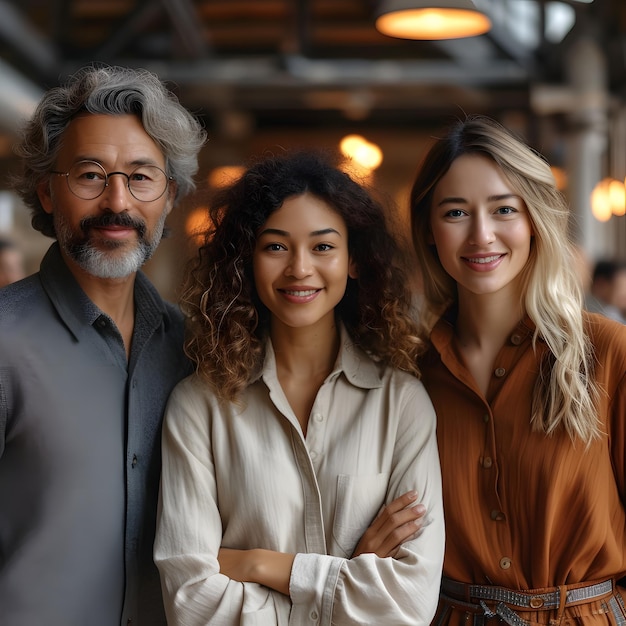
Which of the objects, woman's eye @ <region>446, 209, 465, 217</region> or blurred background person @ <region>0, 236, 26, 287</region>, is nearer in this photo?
woman's eye @ <region>446, 209, 465, 217</region>

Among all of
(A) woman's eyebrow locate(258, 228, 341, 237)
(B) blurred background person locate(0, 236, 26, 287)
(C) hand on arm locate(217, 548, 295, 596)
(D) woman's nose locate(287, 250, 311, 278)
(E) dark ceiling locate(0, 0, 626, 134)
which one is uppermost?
(E) dark ceiling locate(0, 0, 626, 134)

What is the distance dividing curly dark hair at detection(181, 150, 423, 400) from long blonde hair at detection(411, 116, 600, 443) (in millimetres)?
184

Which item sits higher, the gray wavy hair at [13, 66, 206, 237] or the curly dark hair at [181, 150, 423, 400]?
the gray wavy hair at [13, 66, 206, 237]

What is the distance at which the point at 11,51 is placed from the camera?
7.78 m

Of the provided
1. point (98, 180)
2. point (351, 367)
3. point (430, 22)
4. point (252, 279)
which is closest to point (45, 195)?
point (98, 180)

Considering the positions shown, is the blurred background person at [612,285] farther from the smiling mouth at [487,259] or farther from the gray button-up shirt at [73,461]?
the gray button-up shirt at [73,461]

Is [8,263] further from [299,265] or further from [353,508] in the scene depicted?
[353,508]

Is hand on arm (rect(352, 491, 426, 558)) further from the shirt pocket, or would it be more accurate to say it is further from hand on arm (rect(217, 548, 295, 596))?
hand on arm (rect(217, 548, 295, 596))

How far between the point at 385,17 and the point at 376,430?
8.62 feet

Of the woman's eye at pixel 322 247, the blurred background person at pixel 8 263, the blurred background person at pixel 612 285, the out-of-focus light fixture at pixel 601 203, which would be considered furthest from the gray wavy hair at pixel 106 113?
the out-of-focus light fixture at pixel 601 203

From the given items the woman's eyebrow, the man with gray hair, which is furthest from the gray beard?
the woman's eyebrow

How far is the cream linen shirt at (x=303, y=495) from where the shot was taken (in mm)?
2029

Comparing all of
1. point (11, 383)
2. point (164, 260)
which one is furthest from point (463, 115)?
point (164, 260)

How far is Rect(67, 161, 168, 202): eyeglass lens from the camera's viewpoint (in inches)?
90.3
